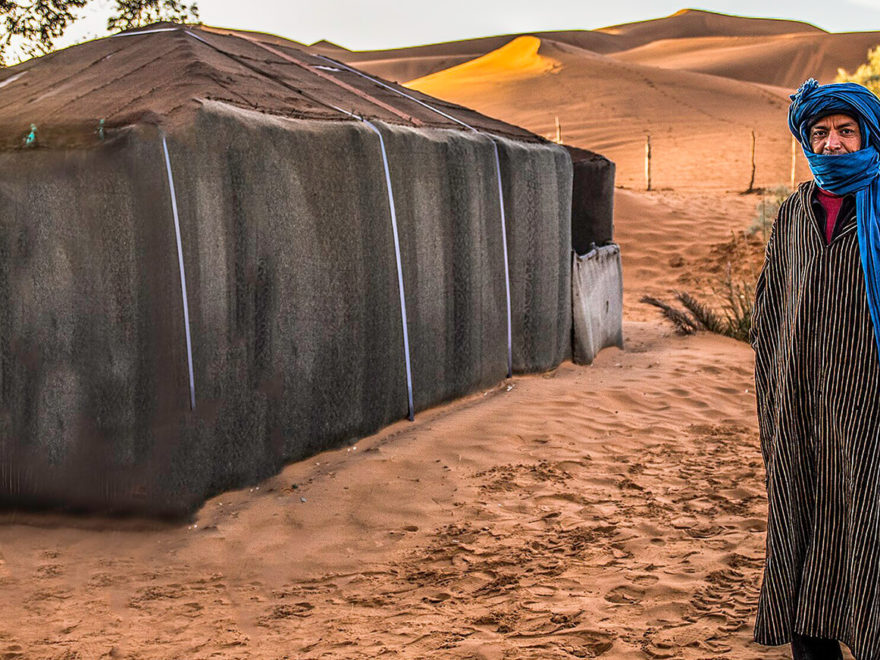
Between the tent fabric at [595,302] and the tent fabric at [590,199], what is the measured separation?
20 cm

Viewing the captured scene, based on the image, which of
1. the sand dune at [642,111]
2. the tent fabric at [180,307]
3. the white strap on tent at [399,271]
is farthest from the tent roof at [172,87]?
the sand dune at [642,111]

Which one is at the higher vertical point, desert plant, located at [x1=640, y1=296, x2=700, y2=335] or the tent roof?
the tent roof

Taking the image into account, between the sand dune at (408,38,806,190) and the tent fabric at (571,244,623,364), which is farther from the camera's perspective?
the sand dune at (408,38,806,190)

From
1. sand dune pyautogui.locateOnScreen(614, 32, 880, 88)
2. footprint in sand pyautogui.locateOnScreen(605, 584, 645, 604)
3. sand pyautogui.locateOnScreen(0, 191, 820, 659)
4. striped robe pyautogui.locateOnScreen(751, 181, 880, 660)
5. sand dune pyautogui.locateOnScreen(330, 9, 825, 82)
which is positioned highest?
sand dune pyautogui.locateOnScreen(330, 9, 825, 82)

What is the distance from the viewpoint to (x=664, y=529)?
4.30m

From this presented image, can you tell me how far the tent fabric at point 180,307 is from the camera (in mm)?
4293

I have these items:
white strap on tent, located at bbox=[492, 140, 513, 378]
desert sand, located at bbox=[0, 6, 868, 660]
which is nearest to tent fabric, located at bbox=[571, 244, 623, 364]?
desert sand, located at bbox=[0, 6, 868, 660]

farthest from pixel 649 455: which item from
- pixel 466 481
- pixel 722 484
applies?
pixel 466 481

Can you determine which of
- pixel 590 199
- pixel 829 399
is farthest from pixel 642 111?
pixel 829 399

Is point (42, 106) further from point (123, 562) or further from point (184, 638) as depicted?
point (184, 638)

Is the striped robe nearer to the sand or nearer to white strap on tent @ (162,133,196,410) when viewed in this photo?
the sand

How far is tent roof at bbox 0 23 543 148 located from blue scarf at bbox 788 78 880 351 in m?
2.74

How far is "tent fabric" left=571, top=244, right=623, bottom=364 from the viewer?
25.5ft

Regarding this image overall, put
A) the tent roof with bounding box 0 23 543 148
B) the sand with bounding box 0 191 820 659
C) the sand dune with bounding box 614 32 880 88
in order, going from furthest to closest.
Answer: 1. the sand dune with bounding box 614 32 880 88
2. the tent roof with bounding box 0 23 543 148
3. the sand with bounding box 0 191 820 659
